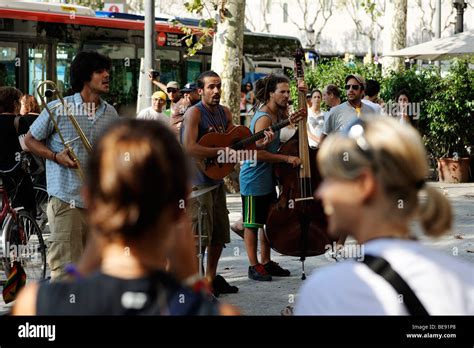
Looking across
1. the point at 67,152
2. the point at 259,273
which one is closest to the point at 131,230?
the point at 67,152

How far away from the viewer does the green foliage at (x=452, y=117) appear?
18.9m

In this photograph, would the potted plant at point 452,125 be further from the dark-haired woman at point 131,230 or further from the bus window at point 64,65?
the dark-haired woman at point 131,230

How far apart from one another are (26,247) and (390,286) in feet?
21.7

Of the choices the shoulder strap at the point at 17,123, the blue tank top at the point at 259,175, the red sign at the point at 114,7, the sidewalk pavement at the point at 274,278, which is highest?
the red sign at the point at 114,7

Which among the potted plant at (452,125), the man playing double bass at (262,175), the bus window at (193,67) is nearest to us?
the man playing double bass at (262,175)

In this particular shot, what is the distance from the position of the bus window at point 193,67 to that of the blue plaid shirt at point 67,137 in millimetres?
15751

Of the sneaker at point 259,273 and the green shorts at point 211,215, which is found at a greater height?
the green shorts at point 211,215

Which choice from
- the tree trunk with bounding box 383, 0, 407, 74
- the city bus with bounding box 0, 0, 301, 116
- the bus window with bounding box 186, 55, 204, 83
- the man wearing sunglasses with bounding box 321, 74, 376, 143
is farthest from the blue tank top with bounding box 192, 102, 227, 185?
the tree trunk with bounding box 383, 0, 407, 74

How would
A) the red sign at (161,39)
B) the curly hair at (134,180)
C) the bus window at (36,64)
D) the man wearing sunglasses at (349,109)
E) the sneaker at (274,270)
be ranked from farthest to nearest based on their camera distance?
the red sign at (161,39), the bus window at (36,64), the man wearing sunglasses at (349,109), the sneaker at (274,270), the curly hair at (134,180)

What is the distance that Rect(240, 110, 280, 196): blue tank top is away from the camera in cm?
863

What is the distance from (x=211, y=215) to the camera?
26.2 ft

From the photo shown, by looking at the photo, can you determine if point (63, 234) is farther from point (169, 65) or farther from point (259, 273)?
point (169, 65)

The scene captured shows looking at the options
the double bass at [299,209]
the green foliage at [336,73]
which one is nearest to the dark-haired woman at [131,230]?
the double bass at [299,209]

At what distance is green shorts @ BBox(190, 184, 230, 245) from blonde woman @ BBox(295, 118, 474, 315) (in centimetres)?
568
